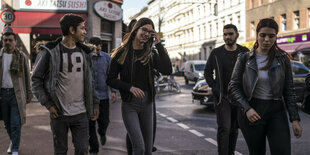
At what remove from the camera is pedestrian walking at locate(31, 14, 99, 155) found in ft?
11.9

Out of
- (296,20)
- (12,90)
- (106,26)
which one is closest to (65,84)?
(12,90)

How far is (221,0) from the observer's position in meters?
50.6

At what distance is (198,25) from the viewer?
199 ft

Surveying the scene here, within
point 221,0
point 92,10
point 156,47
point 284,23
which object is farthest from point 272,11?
point 156,47

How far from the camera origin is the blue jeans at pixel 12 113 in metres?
5.58

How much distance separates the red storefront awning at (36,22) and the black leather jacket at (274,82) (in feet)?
62.4

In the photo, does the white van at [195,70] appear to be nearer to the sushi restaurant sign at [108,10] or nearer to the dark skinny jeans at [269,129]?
the sushi restaurant sign at [108,10]

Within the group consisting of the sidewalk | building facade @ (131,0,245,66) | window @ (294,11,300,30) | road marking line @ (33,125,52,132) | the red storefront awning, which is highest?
building facade @ (131,0,245,66)

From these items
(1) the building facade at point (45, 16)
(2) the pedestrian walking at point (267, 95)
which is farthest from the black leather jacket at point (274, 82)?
(1) the building facade at point (45, 16)

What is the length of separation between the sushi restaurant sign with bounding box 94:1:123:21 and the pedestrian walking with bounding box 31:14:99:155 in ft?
62.3

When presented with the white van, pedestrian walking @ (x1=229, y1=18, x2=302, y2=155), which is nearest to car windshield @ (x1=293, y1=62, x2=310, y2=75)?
pedestrian walking @ (x1=229, y1=18, x2=302, y2=155)

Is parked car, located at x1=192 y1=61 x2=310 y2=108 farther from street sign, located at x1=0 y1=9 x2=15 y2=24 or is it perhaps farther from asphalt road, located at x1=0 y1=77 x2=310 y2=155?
street sign, located at x1=0 y1=9 x2=15 y2=24

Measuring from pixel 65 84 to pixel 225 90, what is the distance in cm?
A: 227

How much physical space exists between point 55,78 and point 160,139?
12.9 feet
